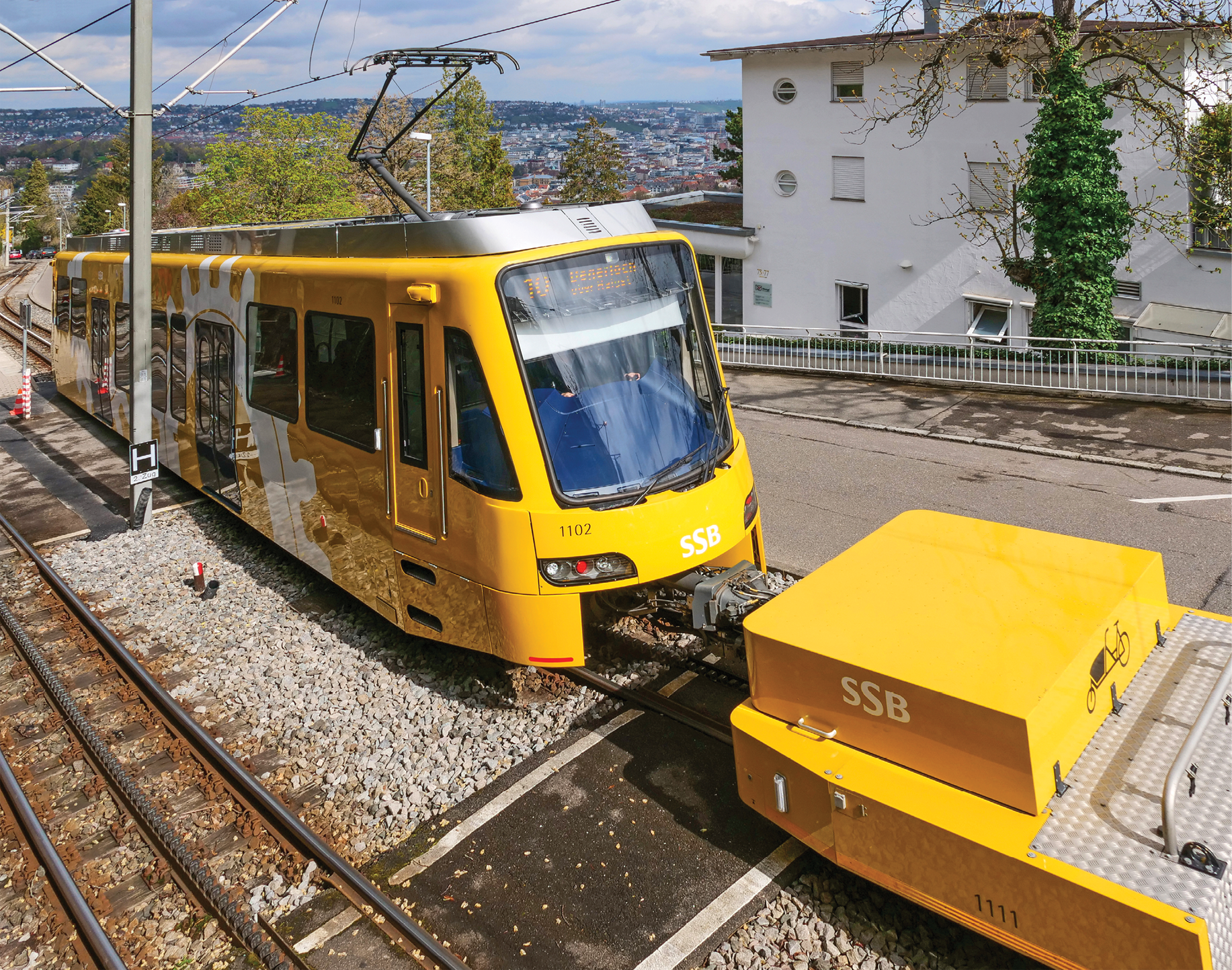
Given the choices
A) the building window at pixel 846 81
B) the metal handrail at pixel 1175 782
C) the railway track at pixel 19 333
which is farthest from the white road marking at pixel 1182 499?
the railway track at pixel 19 333

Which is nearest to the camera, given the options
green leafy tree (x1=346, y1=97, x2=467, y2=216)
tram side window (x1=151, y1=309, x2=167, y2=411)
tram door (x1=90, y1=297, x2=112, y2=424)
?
tram side window (x1=151, y1=309, x2=167, y2=411)

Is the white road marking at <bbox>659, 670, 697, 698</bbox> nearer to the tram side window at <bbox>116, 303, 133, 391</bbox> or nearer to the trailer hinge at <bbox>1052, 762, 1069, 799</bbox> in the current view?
the trailer hinge at <bbox>1052, 762, 1069, 799</bbox>

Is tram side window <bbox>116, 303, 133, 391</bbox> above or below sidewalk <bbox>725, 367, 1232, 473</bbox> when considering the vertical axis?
above

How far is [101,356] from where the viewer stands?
15711 millimetres

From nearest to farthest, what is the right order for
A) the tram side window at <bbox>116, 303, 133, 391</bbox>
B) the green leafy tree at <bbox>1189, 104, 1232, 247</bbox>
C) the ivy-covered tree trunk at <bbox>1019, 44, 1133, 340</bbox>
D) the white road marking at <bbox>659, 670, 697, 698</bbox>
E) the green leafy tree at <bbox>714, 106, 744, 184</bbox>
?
1. the white road marking at <bbox>659, 670, 697, 698</bbox>
2. the tram side window at <bbox>116, 303, 133, 391</bbox>
3. the green leafy tree at <bbox>1189, 104, 1232, 247</bbox>
4. the ivy-covered tree trunk at <bbox>1019, 44, 1133, 340</bbox>
5. the green leafy tree at <bbox>714, 106, 744, 184</bbox>

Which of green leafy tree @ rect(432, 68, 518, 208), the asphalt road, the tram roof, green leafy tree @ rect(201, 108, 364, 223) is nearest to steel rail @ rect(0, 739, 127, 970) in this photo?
the tram roof

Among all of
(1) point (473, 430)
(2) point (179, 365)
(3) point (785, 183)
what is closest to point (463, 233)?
(1) point (473, 430)

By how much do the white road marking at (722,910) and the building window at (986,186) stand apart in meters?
22.0

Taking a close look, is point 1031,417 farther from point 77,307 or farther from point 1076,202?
point 77,307

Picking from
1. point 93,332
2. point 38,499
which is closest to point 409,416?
point 38,499

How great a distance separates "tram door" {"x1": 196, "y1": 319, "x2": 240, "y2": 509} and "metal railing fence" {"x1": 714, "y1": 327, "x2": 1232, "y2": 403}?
11886mm

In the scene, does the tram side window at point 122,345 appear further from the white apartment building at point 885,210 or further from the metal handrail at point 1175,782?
the white apartment building at point 885,210

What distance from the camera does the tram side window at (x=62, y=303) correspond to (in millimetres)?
17484

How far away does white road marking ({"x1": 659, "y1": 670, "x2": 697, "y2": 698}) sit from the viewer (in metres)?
7.24
